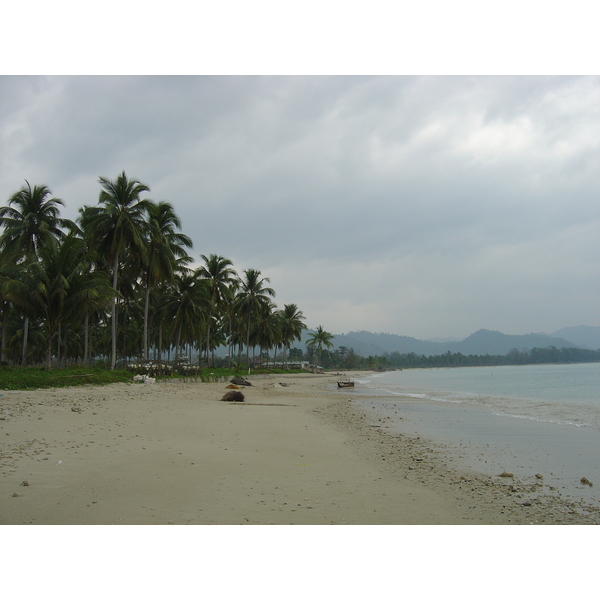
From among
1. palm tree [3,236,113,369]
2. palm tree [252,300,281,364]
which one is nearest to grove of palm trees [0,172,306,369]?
palm tree [3,236,113,369]

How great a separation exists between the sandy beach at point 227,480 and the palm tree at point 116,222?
19.3m

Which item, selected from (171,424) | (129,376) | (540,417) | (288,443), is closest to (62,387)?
(129,376)

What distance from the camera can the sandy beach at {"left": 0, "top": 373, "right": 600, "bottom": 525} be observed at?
498 cm

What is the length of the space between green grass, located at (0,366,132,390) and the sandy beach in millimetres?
6843

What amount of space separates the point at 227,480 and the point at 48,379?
15607mm

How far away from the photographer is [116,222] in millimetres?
29391

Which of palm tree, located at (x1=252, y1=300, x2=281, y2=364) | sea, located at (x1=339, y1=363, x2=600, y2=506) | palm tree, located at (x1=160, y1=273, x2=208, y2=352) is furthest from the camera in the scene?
palm tree, located at (x1=252, y1=300, x2=281, y2=364)

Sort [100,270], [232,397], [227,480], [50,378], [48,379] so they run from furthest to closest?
[100,270] → [232,397] → [50,378] → [48,379] → [227,480]

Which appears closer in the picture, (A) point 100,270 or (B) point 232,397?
(B) point 232,397

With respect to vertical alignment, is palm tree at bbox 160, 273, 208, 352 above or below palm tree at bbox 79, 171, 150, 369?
below

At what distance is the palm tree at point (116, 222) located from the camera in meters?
28.8

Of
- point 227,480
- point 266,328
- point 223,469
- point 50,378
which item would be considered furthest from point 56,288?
point 266,328

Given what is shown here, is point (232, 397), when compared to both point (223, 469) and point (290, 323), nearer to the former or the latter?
point (223, 469)

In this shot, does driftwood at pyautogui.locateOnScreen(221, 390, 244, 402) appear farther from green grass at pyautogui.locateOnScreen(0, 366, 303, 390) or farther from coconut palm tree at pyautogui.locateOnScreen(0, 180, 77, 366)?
coconut palm tree at pyautogui.locateOnScreen(0, 180, 77, 366)
